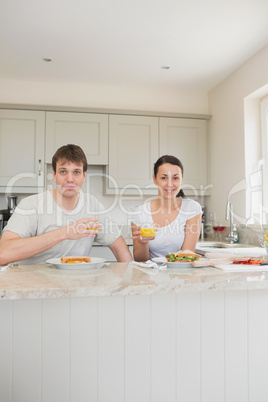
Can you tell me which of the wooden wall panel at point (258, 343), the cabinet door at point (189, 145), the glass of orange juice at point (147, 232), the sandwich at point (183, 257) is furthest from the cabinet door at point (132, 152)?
the wooden wall panel at point (258, 343)

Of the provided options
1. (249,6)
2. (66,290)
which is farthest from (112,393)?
(249,6)

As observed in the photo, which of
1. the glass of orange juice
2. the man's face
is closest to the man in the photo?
the man's face

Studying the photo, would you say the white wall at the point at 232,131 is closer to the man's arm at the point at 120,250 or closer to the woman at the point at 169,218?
the woman at the point at 169,218

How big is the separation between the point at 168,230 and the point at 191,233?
14 cm

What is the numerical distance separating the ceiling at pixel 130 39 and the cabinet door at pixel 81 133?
403 mm

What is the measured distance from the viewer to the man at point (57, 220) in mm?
1707

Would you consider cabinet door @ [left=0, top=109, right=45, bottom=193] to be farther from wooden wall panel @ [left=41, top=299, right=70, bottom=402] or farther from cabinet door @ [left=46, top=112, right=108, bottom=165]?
wooden wall panel @ [left=41, top=299, right=70, bottom=402]

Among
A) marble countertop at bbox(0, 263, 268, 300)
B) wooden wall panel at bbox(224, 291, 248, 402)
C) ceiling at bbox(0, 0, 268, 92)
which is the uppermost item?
ceiling at bbox(0, 0, 268, 92)

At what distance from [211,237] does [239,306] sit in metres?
2.59

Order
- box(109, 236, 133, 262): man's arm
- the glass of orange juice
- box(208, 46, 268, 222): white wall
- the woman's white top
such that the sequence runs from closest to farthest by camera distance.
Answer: the glass of orange juice < box(109, 236, 133, 262): man's arm < the woman's white top < box(208, 46, 268, 222): white wall

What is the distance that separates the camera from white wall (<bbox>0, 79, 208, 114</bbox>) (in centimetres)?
389

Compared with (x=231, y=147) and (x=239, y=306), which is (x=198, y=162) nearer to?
(x=231, y=147)

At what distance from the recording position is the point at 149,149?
155 inches

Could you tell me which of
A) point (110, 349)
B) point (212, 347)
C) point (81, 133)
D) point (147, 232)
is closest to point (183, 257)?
point (147, 232)
